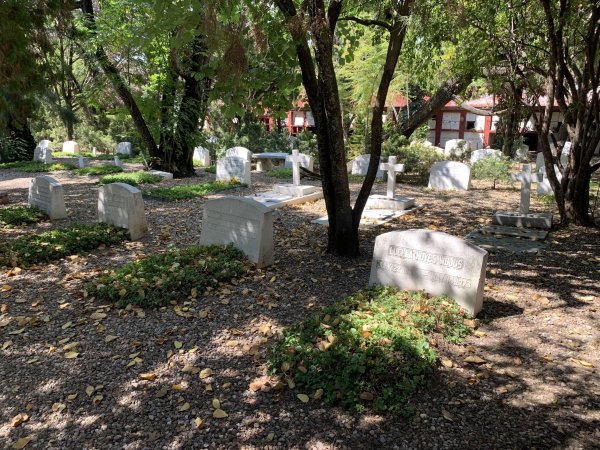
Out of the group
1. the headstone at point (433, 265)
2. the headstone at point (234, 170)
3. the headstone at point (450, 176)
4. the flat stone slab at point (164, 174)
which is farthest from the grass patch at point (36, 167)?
the headstone at point (433, 265)

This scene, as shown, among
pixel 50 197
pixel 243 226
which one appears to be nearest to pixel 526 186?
pixel 243 226

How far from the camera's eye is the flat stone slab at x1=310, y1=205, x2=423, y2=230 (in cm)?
873

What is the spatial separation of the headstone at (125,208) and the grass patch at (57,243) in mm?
166

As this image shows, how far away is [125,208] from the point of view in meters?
7.75

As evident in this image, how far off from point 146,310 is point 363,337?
2.39 metres

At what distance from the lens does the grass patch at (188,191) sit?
1152 cm

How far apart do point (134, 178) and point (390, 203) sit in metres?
7.94

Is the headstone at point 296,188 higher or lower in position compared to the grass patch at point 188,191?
higher

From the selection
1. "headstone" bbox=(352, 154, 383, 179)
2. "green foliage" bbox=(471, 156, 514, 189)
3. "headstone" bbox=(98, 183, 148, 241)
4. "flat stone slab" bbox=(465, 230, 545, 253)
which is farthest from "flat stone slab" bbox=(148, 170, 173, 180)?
"flat stone slab" bbox=(465, 230, 545, 253)

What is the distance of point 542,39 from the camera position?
8.16 m

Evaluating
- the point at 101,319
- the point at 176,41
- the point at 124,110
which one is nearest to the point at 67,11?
the point at 176,41

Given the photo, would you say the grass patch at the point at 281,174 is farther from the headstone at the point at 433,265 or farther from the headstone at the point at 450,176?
the headstone at the point at 433,265

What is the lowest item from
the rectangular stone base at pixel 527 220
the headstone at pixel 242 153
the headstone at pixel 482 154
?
the rectangular stone base at pixel 527 220

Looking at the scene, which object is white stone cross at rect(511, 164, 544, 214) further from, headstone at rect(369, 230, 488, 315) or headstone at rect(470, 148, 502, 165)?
headstone at rect(470, 148, 502, 165)
